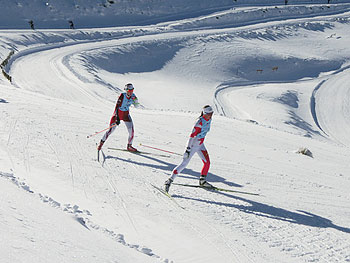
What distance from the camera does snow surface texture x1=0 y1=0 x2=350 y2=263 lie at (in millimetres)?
6418

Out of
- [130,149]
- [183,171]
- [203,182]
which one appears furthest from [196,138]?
[130,149]

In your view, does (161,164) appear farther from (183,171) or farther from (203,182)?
(203,182)

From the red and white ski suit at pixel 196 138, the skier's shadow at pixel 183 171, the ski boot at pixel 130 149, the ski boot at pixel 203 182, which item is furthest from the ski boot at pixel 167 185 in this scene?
the ski boot at pixel 130 149

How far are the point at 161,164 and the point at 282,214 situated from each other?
392cm

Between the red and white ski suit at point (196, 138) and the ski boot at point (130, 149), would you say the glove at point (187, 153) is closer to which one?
the red and white ski suit at point (196, 138)

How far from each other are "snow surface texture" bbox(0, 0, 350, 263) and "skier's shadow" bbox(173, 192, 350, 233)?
0.15ft

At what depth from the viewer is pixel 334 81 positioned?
40125 mm

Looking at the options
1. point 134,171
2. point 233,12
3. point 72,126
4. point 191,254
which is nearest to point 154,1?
point 233,12

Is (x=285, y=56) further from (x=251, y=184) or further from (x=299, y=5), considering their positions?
(x=251, y=184)

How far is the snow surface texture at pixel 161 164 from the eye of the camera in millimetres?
6418

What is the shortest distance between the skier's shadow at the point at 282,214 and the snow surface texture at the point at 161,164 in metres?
0.04

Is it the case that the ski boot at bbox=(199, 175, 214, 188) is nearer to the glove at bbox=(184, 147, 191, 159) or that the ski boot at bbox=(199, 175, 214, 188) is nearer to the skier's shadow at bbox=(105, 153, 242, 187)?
the skier's shadow at bbox=(105, 153, 242, 187)

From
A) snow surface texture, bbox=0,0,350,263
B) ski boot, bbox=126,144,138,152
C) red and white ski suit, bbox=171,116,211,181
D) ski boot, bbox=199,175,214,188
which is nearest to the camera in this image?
snow surface texture, bbox=0,0,350,263

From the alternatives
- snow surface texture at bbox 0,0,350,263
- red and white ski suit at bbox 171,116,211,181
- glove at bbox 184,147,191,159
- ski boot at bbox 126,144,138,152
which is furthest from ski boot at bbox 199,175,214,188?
ski boot at bbox 126,144,138,152
